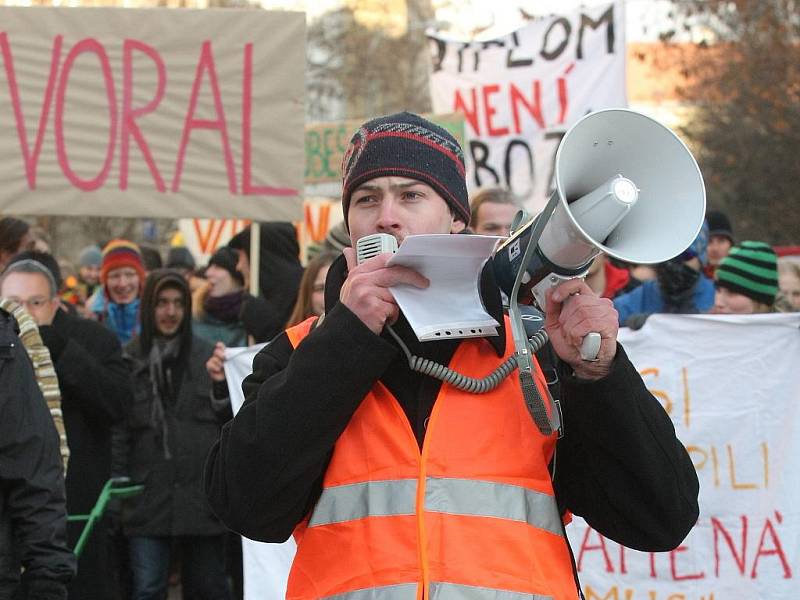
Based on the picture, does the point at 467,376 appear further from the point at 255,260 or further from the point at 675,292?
the point at 255,260

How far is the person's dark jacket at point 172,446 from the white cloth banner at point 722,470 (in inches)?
39.5

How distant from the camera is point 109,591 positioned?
5621 millimetres

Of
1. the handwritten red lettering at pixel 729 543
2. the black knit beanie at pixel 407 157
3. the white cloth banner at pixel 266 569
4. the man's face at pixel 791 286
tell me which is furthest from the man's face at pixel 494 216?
the black knit beanie at pixel 407 157

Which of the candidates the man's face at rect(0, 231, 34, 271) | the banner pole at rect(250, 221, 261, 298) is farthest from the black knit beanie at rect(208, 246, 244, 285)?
the man's face at rect(0, 231, 34, 271)

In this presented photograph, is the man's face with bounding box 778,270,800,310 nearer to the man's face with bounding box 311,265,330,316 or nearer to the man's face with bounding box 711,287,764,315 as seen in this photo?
the man's face with bounding box 711,287,764,315

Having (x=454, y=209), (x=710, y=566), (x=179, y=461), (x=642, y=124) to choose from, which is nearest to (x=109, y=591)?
(x=179, y=461)

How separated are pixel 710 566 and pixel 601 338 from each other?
9.43 ft

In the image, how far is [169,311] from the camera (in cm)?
618

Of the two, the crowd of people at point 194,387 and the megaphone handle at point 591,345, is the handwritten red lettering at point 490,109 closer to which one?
the crowd of people at point 194,387

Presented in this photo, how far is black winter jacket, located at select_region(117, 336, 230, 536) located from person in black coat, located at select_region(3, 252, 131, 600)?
0.17 m

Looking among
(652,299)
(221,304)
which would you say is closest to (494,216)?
(652,299)

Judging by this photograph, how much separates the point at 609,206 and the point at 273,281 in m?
4.85

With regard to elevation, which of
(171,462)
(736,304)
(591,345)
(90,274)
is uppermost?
(90,274)

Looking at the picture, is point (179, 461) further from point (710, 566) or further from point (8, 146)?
point (710, 566)
